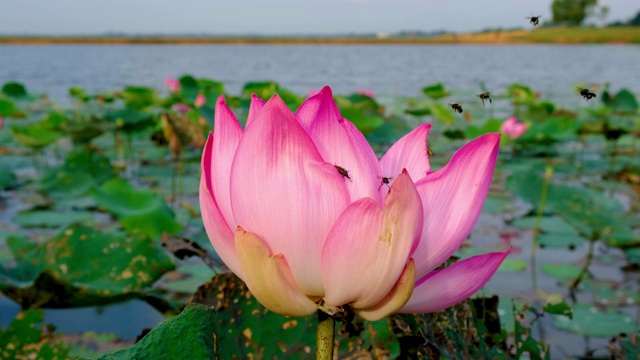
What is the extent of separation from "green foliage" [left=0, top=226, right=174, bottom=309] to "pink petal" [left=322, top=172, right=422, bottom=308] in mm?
1104

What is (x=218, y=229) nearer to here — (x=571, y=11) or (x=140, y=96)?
(x=140, y=96)

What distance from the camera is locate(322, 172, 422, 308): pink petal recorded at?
472mm

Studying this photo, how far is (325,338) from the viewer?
0.51 metres

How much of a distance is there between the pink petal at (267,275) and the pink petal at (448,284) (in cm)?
9

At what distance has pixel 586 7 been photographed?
156 ft

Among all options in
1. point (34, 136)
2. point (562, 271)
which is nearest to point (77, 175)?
point (34, 136)

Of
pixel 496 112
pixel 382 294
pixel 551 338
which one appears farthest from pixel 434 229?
pixel 496 112

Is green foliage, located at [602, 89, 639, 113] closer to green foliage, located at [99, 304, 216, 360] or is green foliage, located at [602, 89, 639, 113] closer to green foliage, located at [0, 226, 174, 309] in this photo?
green foliage, located at [0, 226, 174, 309]

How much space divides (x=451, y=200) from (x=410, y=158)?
0.32 feet

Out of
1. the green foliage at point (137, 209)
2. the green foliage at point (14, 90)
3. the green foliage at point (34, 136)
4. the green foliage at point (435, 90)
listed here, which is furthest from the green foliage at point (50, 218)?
the green foliage at point (435, 90)

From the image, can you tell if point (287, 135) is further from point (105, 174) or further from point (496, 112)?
point (496, 112)

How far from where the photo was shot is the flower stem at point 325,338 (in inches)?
20.0

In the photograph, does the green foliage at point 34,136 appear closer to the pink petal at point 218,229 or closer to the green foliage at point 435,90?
the green foliage at point 435,90

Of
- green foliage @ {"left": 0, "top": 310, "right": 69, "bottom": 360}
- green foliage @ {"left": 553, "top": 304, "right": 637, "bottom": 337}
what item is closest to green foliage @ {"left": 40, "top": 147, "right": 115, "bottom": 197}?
green foliage @ {"left": 553, "top": 304, "right": 637, "bottom": 337}
